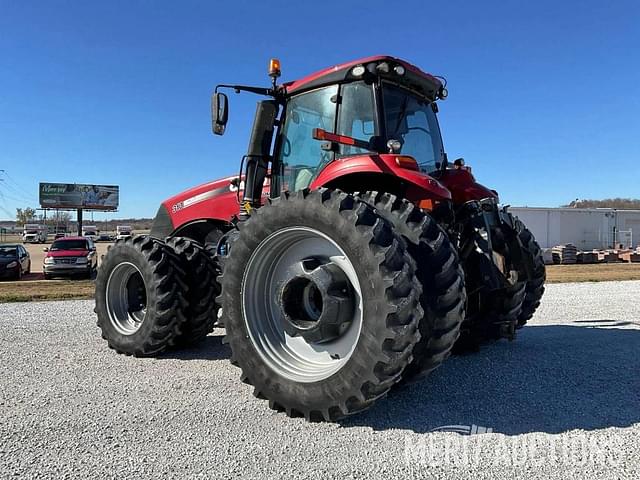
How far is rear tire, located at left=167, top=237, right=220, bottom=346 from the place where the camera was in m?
5.30

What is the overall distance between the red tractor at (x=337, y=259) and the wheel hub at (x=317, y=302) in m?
0.01

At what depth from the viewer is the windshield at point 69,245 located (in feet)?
64.0

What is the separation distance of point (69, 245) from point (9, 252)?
2064 mm

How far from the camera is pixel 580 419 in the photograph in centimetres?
346

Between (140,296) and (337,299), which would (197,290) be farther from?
(337,299)

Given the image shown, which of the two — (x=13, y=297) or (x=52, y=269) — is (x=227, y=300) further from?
(x=52, y=269)

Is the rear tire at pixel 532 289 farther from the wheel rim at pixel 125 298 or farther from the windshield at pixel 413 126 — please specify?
the wheel rim at pixel 125 298

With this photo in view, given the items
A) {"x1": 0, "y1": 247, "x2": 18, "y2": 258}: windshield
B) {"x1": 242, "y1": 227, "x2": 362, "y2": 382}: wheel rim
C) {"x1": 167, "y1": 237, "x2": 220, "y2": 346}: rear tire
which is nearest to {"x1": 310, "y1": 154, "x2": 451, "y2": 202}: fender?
{"x1": 242, "y1": 227, "x2": 362, "y2": 382}: wheel rim

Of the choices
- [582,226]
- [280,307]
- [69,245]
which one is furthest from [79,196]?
[280,307]

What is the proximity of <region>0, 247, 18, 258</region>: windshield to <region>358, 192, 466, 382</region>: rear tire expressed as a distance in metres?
19.6

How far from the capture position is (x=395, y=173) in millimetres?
3770

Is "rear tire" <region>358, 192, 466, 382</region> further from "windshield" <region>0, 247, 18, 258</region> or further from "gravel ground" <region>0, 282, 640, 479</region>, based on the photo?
"windshield" <region>0, 247, 18, 258</region>

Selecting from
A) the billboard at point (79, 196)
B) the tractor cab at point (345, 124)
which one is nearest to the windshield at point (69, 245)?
the tractor cab at point (345, 124)

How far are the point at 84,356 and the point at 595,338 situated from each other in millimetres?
6143
